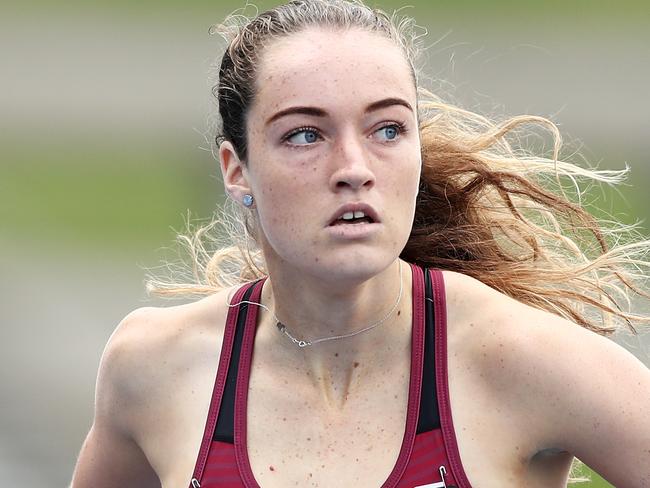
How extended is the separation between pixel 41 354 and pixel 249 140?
4.88m

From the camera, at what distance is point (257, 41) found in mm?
3309

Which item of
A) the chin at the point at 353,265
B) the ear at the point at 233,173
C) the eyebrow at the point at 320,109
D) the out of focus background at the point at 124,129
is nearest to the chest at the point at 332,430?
the chin at the point at 353,265

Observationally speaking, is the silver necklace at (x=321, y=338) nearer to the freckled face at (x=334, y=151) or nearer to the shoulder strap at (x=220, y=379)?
the shoulder strap at (x=220, y=379)

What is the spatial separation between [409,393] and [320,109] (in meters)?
0.60

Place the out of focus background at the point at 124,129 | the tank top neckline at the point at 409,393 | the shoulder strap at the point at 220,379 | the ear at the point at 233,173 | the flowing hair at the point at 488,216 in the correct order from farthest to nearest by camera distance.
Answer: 1. the out of focus background at the point at 124,129
2. the flowing hair at the point at 488,216
3. the ear at the point at 233,173
4. the shoulder strap at the point at 220,379
5. the tank top neckline at the point at 409,393

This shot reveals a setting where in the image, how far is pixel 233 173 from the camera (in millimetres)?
3361

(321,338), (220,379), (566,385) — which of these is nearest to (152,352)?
(220,379)

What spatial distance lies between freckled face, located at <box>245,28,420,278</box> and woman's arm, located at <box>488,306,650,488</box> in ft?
1.06

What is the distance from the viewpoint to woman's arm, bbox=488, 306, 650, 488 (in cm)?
294

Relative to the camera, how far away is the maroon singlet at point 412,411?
9.89 ft

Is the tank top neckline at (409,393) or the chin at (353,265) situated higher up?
the chin at (353,265)

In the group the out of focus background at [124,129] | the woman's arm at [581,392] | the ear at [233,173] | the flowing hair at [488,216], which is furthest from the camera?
the out of focus background at [124,129]

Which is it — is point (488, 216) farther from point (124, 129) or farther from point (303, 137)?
point (124, 129)

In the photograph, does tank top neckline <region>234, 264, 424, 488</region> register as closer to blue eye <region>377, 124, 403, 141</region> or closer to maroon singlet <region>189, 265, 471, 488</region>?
maroon singlet <region>189, 265, 471, 488</region>
